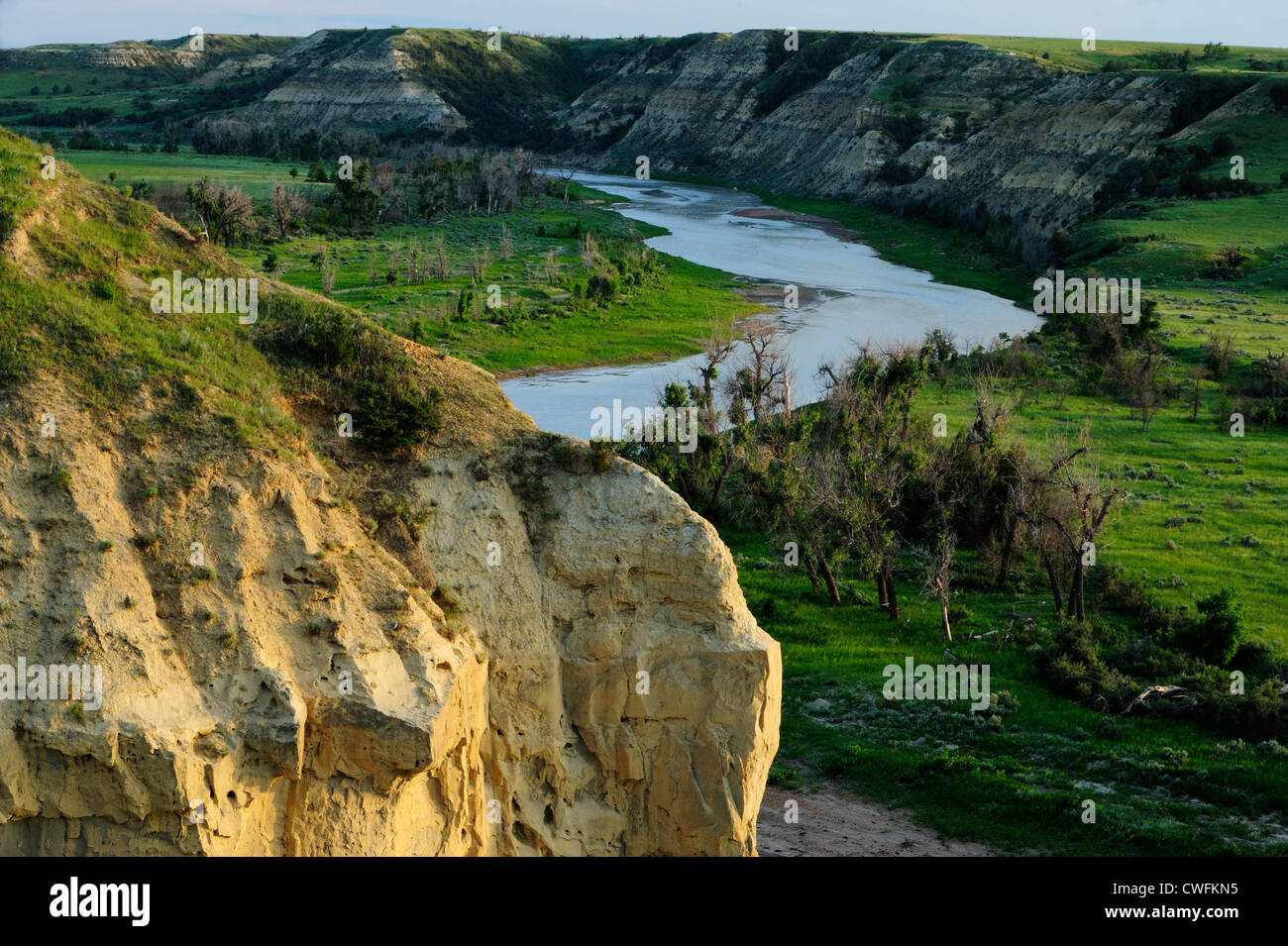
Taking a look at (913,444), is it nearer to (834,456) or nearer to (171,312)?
(834,456)

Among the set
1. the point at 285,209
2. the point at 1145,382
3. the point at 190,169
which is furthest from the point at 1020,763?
the point at 190,169

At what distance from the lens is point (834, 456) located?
40531 millimetres

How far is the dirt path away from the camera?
23547 millimetres

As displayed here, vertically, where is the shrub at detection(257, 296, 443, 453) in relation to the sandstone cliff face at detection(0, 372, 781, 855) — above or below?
above

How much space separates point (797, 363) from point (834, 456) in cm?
2820

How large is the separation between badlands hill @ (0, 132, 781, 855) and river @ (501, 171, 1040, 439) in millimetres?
20310

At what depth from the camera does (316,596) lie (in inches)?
529

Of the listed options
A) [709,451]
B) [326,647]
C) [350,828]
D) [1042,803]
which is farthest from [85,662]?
[709,451]

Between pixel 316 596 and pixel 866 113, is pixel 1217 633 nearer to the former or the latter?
pixel 316 596

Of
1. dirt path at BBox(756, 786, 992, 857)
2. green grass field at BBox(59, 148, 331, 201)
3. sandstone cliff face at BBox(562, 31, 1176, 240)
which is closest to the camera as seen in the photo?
dirt path at BBox(756, 786, 992, 857)

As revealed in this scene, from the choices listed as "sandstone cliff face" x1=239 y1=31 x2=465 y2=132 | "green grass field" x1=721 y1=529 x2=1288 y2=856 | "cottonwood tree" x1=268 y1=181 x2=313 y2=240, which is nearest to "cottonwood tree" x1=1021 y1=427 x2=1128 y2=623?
"green grass field" x1=721 y1=529 x2=1288 y2=856

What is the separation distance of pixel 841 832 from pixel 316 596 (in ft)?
47.7

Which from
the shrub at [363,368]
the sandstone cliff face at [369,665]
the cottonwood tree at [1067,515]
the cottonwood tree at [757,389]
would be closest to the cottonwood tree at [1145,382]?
the cottonwood tree at [757,389]

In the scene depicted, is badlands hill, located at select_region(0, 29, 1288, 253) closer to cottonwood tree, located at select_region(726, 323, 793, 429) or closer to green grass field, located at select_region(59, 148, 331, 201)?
green grass field, located at select_region(59, 148, 331, 201)
